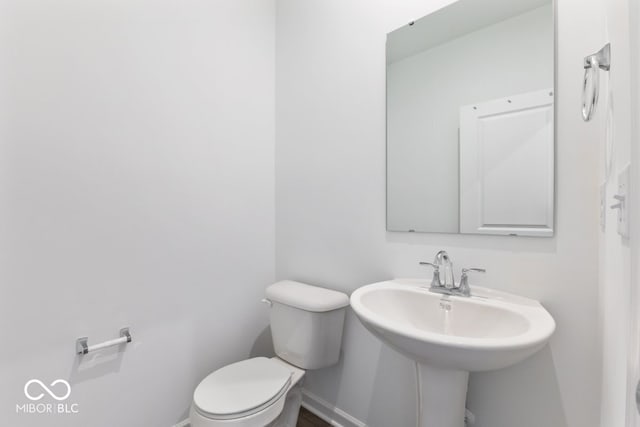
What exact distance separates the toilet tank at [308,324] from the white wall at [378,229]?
3.8 inches

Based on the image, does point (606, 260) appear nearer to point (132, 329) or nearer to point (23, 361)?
point (132, 329)

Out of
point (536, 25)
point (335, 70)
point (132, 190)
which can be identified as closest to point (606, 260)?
point (536, 25)

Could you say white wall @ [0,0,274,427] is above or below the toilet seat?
above

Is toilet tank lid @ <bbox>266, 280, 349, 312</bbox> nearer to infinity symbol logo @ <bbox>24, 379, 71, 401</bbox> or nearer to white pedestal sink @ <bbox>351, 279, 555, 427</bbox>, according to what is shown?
white pedestal sink @ <bbox>351, 279, 555, 427</bbox>

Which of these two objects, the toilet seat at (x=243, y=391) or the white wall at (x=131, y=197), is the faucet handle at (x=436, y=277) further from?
the white wall at (x=131, y=197)

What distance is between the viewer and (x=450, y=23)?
1.19 metres

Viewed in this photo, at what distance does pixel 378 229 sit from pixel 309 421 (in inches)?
43.5

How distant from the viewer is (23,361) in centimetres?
108

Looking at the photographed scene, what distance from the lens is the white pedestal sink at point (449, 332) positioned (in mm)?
Result: 743

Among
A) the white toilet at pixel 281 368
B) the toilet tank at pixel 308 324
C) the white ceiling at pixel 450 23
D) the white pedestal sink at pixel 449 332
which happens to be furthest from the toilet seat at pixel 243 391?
the white ceiling at pixel 450 23

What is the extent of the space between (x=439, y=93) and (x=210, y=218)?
4.08 ft

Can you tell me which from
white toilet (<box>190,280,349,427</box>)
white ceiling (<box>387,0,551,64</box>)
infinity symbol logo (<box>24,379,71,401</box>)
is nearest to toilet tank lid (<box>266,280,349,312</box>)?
white toilet (<box>190,280,349,427</box>)

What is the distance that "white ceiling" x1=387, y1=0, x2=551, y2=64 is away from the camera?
107cm

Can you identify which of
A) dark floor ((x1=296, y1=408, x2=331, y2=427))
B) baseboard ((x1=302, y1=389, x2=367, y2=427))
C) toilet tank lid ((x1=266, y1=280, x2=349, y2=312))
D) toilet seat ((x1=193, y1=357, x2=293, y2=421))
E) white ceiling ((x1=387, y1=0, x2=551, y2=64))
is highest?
white ceiling ((x1=387, y1=0, x2=551, y2=64))
